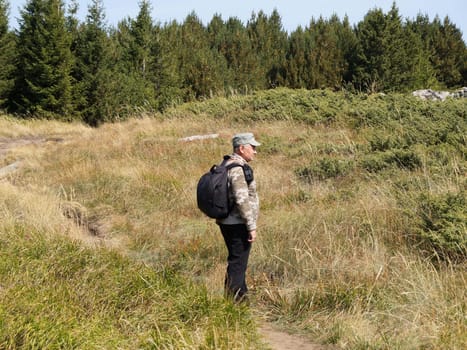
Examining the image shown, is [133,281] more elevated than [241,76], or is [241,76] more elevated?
[241,76]

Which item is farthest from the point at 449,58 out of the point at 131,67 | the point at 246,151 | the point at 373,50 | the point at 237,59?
the point at 246,151

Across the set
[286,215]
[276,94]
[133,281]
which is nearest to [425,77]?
[276,94]

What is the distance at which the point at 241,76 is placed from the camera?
36.3 m

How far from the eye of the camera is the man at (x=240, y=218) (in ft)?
14.0

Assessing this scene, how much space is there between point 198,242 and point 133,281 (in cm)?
185

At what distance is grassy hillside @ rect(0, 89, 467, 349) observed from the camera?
3602 mm

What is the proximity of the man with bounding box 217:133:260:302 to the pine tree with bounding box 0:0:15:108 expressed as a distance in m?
22.5

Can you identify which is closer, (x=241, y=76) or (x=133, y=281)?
(x=133, y=281)

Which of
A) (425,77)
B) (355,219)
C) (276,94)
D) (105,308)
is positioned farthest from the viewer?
(425,77)

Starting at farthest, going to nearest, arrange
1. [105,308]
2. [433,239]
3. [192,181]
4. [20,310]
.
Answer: [192,181] → [433,239] → [105,308] → [20,310]

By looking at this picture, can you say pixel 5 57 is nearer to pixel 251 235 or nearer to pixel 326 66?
pixel 326 66

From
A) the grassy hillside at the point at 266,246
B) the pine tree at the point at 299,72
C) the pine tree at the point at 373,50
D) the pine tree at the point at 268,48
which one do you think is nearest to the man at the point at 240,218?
the grassy hillside at the point at 266,246

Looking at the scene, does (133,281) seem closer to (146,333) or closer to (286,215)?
Result: (146,333)

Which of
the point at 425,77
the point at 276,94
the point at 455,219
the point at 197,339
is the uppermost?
the point at 425,77
